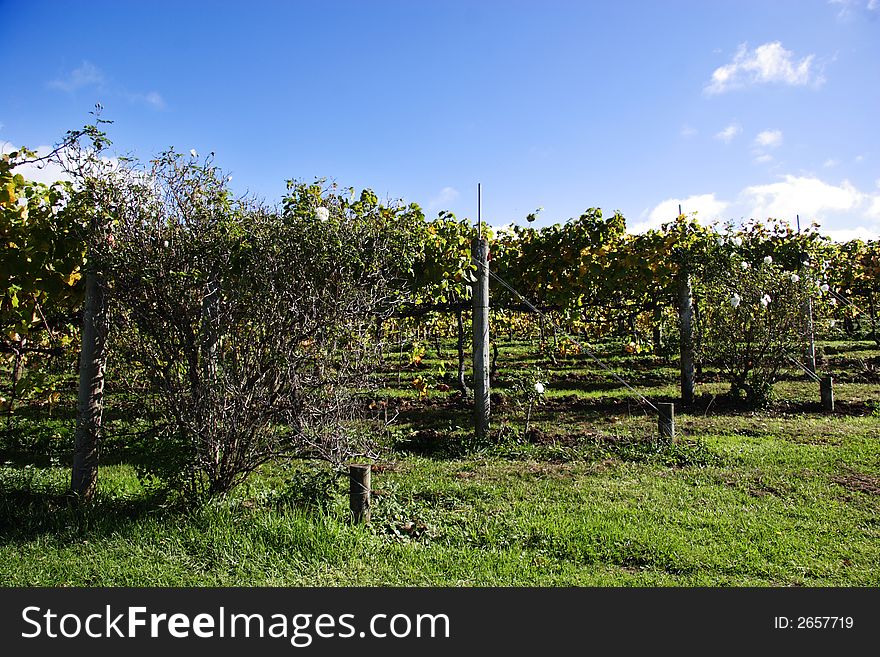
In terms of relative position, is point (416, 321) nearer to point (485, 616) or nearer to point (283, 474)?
point (283, 474)

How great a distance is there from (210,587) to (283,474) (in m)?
2.25

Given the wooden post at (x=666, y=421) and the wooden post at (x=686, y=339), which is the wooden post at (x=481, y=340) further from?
the wooden post at (x=686, y=339)

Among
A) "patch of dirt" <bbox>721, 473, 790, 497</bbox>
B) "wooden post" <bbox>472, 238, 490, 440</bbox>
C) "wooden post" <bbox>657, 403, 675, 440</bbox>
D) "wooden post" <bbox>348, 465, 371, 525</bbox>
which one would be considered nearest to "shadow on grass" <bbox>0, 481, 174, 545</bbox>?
"wooden post" <bbox>348, 465, 371, 525</bbox>

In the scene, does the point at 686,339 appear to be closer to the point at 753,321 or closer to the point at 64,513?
the point at 753,321

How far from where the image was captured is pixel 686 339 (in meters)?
9.13

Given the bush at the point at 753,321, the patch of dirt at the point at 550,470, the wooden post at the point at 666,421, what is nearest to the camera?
the patch of dirt at the point at 550,470

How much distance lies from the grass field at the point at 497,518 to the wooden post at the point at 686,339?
2.19m

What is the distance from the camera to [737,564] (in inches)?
135

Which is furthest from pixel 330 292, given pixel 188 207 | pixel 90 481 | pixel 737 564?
pixel 737 564

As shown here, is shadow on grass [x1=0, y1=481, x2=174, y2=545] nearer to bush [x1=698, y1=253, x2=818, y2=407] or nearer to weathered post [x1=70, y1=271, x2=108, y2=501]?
weathered post [x1=70, y1=271, x2=108, y2=501]

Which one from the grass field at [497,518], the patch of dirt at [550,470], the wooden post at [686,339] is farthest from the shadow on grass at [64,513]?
the wooden post at [686,339]

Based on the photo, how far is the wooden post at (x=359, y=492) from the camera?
392 centimetres

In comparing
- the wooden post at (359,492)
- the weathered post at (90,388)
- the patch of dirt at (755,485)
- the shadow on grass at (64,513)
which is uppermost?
the weathered post at (90,388)

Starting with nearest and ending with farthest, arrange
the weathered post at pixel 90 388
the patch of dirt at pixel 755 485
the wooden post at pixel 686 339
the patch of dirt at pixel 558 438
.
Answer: the weathered post at pixel 90 388, the patch of dirt at pixel 755 485, the patch of dirt at pixel 558 438, the wooden post at pixel 686 339
